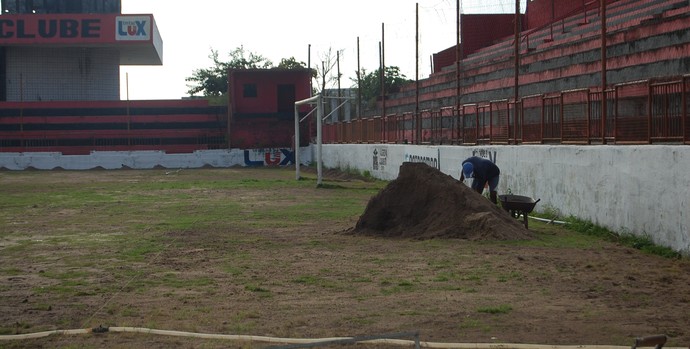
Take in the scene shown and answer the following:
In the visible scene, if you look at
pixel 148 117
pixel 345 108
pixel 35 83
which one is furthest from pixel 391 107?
pixel 35 83

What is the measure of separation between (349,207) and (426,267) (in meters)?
11.8

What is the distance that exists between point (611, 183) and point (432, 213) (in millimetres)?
3188

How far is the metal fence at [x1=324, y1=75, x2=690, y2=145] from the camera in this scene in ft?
47.3

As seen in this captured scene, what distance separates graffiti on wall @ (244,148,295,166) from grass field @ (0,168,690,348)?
42.2 meters

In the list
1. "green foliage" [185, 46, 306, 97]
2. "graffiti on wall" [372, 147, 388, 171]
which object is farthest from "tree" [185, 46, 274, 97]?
"graffiti on wall" [372, 147, 388, 171]

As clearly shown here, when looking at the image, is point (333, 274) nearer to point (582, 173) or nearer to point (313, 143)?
point (582, 173)

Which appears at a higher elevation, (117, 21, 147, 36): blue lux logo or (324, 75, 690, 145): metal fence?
(117, 21, 147, 36): blue lux logo

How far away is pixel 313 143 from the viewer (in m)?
62.6

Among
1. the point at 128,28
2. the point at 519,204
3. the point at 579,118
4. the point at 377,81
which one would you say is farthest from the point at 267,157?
the point at 519,204

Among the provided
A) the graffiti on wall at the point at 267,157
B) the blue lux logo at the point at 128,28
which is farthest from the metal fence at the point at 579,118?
the blue lux logo at the point at 128,28

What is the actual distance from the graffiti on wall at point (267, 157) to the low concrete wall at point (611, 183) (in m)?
37.3

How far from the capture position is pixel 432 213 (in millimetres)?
16906

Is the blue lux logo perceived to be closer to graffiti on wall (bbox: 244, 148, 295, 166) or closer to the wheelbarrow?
graffiti on wall (bbox: 244, 148, 295, 166)

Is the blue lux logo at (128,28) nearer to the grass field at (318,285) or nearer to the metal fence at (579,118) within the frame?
the metal fence at (579,118)
